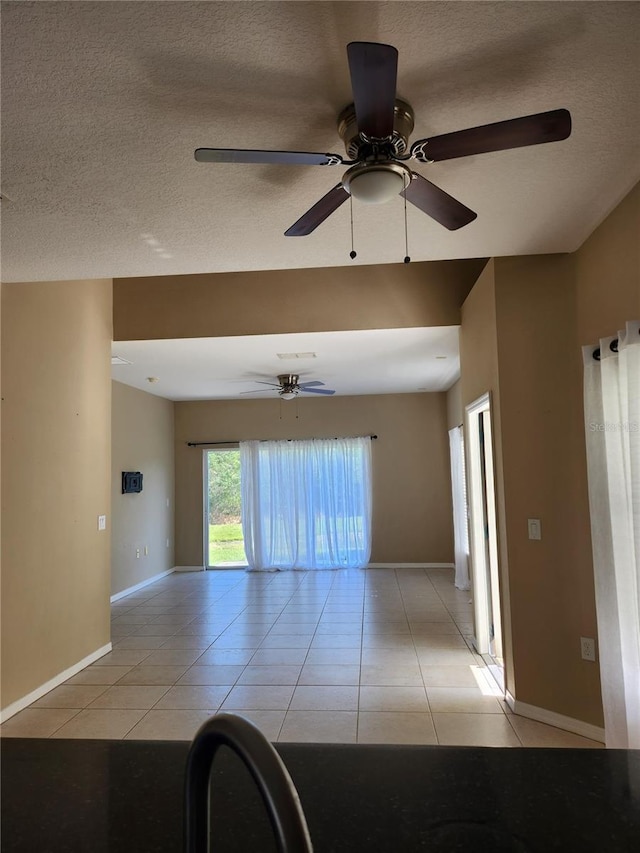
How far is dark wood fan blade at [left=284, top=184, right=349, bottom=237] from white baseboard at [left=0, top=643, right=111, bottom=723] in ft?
11.1

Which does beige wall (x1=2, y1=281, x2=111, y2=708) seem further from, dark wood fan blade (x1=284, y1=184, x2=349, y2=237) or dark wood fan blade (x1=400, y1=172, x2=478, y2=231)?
dark wood fan blade (x1=400, y1=172, x2=478, y2=231)

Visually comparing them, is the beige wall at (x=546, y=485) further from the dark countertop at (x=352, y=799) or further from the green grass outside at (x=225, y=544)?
the green grass outside at (x=225, y=544)

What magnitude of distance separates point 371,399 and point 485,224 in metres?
5.83

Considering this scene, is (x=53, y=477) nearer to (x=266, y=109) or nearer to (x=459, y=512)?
(x=266, y=109)

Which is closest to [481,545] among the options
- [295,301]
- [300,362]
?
[295,301]

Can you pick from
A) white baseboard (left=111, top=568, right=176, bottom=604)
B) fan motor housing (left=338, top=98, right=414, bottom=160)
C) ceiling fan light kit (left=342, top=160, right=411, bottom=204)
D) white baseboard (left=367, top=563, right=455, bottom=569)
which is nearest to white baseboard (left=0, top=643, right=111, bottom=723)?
white baseboard (left=111, top=568, right=176, bottom=604)

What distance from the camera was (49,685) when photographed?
389cm

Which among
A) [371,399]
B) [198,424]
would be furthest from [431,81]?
[198,424]

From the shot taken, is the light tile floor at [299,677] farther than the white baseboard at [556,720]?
Yes

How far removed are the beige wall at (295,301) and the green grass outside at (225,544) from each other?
4.59 m

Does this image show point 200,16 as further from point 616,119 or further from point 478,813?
point 478,813

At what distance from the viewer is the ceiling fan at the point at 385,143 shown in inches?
59.6

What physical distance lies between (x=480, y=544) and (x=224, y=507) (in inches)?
211

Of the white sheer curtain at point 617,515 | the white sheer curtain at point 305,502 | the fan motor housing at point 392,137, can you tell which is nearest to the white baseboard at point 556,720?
the white sheer curtain at point 617,515
